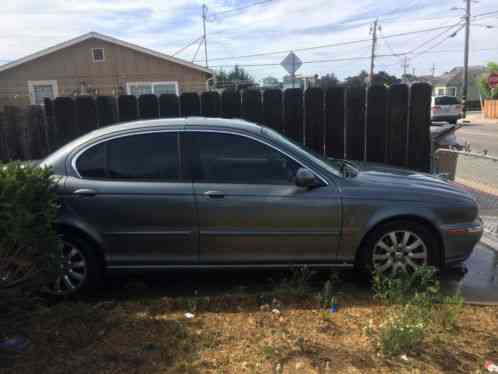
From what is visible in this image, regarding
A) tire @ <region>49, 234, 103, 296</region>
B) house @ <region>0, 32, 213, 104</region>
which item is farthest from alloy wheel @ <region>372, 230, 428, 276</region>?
house @ <region>0, 32, 213, 104</region>

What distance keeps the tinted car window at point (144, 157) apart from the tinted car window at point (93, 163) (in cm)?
6

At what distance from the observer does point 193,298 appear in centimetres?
400

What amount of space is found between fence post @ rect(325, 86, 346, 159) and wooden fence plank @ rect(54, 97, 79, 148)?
4.07 m

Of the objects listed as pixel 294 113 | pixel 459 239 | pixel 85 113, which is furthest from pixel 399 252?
pixel 85 113

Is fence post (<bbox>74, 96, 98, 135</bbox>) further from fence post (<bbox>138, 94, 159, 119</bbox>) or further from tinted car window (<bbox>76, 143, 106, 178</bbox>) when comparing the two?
tinted car window (<bbox>76, 143, 106, 178</bbox>)

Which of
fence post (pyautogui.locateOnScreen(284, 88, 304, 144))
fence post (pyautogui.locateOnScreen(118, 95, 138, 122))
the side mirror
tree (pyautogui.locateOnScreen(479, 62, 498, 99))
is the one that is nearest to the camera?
the side mirror

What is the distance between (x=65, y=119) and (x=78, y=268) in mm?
3813

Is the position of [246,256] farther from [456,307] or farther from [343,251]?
[456,307]

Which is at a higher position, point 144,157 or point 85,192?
point 144,157

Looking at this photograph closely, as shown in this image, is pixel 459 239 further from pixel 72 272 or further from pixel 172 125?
pixel 72 272

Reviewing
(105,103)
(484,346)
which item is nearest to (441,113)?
(105,103)

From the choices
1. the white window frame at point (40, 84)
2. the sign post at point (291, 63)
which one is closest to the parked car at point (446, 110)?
the sign post at point (291, 63)

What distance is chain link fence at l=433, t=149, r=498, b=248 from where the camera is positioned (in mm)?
6297

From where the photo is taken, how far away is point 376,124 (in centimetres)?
680
